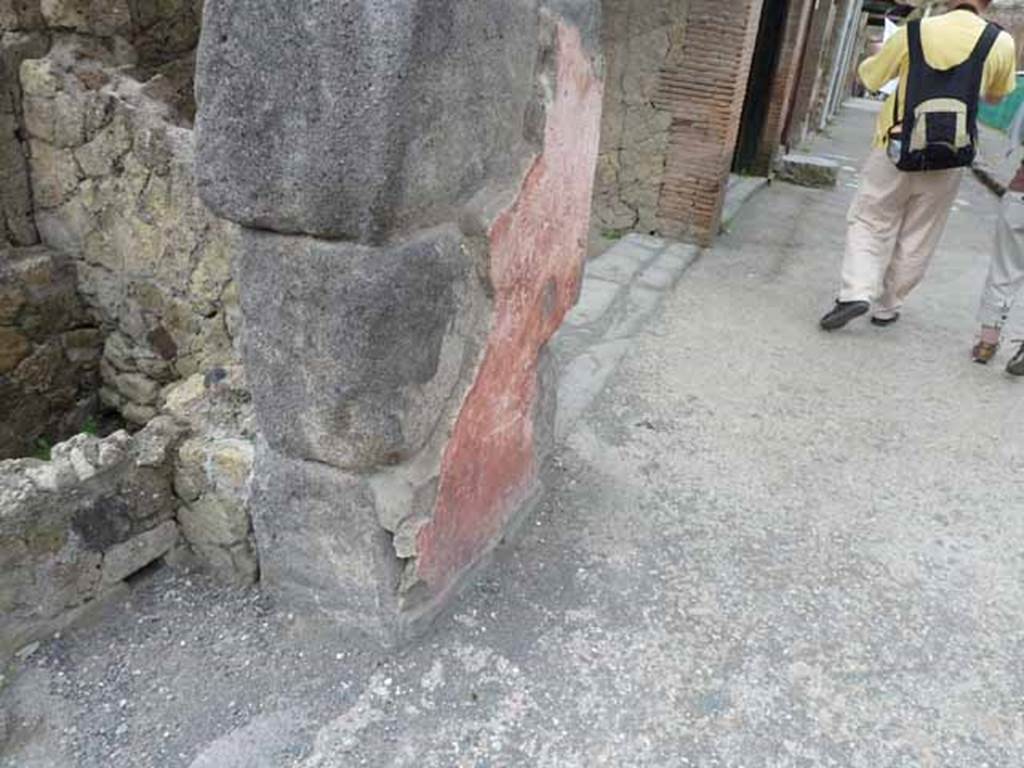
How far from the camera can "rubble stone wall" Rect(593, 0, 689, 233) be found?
4973 mm

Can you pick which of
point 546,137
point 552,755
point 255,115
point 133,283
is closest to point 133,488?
point 255,115

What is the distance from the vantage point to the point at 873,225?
3922mm

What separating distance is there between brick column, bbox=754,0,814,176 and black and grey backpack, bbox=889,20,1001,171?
4.27 metres

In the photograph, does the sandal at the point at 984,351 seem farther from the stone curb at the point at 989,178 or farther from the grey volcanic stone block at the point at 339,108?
the stone curb at the point at 989,178

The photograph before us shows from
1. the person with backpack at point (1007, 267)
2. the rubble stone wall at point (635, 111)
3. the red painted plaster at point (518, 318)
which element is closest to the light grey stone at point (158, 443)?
the red painted plaster at point (518, 318)

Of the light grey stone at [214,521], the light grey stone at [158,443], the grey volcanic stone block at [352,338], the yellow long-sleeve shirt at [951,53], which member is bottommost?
the light grey stone at [214,521]

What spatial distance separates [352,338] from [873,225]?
3244mm

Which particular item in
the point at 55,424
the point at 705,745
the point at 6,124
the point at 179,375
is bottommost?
the point at 55,424

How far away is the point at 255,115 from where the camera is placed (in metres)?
1.37

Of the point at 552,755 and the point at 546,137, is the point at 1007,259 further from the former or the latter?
the point at 552,755

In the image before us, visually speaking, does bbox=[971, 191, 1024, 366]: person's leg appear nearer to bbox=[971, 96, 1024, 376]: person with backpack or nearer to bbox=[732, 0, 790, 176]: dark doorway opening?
bbox=[971, 96, 1024, 376]: person with backpack

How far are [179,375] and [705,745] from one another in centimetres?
256

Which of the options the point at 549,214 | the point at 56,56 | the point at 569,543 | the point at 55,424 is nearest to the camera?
the point at 549,214

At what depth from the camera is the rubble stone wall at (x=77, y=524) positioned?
1725 millimetres
